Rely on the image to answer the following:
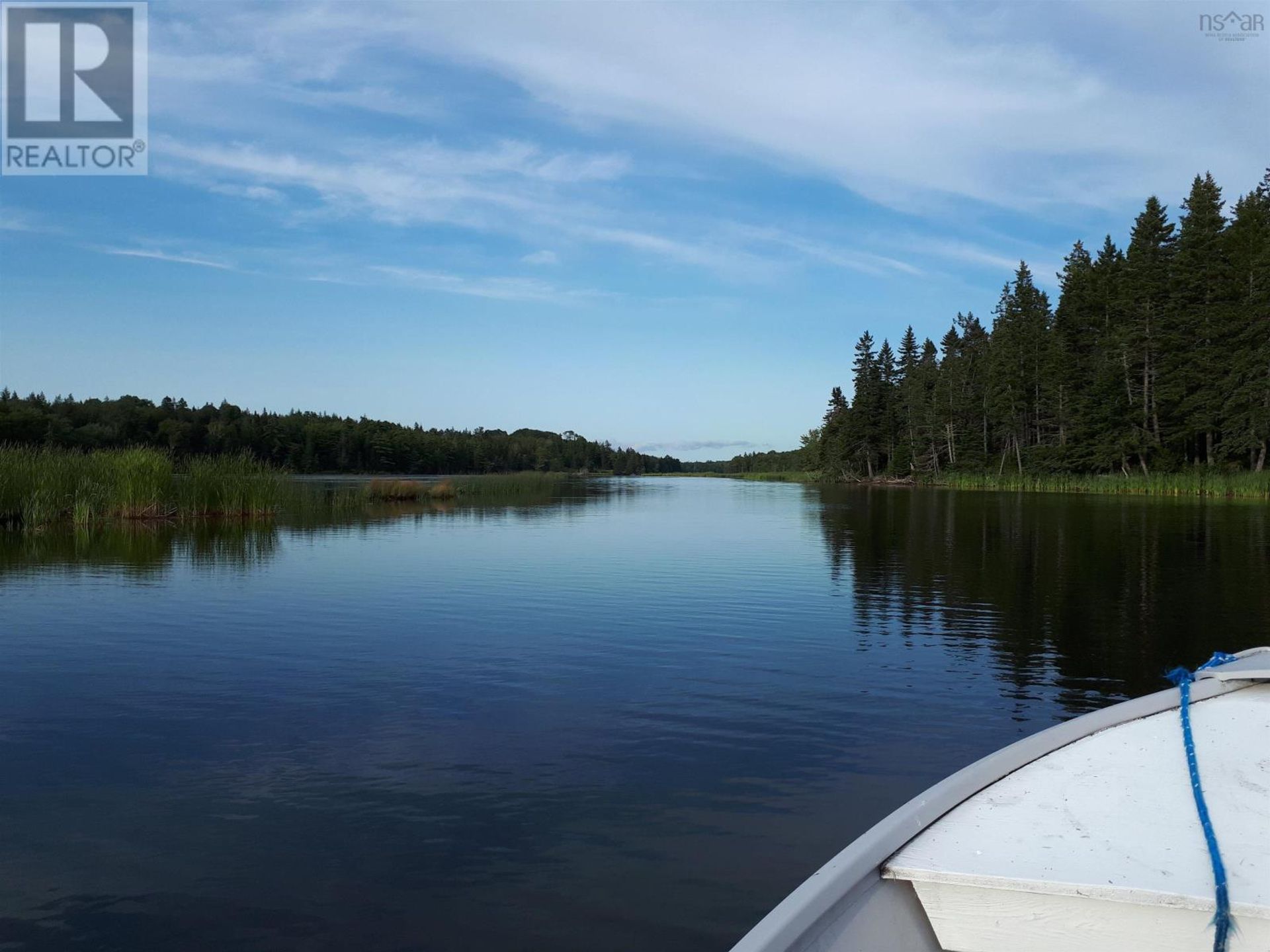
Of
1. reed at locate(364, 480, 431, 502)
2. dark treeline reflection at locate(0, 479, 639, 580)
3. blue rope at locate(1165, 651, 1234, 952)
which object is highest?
reed at locate(364, 480, 431, 502)

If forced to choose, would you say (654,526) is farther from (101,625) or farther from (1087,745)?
(1087,745)

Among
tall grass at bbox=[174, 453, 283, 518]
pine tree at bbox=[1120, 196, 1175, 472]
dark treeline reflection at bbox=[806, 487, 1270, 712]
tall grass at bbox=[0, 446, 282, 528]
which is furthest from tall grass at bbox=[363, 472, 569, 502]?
pine tree at bbox=[1120, 196, 1175, 472]

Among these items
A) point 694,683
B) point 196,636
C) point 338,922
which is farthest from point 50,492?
point 338,922

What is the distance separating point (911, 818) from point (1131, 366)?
201 ft

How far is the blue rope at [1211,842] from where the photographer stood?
8.27ft

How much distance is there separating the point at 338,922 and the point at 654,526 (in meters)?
24.5

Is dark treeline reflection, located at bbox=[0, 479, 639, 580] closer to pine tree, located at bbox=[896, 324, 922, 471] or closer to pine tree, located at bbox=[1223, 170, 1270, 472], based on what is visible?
pine tree, located at bbox=[1223, 170, 1270, 472]

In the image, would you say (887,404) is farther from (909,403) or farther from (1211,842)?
(1211,842)

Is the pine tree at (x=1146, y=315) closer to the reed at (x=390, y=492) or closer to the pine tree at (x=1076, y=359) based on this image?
the pine tree at (x=1076, y=359)

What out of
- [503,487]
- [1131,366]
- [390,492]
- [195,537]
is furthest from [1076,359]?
[195,537]

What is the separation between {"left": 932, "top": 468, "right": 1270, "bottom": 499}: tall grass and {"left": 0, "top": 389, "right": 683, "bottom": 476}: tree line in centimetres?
4538

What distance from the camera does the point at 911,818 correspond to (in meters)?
3.09

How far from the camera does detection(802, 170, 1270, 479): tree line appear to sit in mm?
48594

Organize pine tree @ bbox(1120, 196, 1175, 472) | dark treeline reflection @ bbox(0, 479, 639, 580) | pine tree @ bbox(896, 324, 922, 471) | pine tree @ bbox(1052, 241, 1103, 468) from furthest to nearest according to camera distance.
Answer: pine tree @ bbox(896, 324, 922, 471)
pine tree @ bbox(1052, 241, 1103, 468)
pine tree @ bbox(1120, 196, 1175, 472)
dark treeline reflection @ bbox(0, 479, 639, 580)
